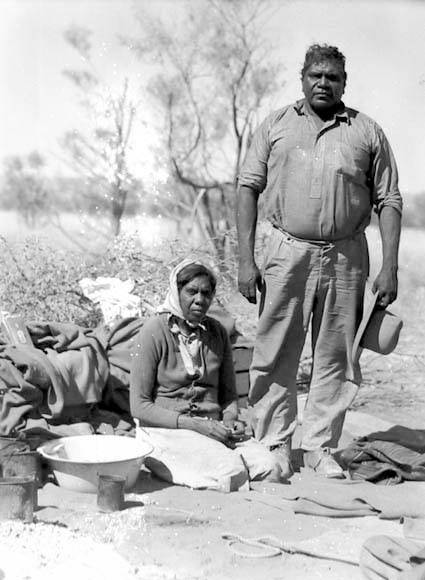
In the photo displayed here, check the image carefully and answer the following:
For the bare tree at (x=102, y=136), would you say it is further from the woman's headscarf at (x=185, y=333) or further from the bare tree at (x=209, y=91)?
the woman's headscarf at (x=185, y=333)

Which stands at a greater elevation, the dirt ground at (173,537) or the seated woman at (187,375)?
the seated woman at (187,375)

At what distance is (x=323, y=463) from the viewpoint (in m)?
4.42

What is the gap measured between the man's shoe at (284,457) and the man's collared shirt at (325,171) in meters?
1.07

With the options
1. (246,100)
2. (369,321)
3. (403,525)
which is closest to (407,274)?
(246,100)

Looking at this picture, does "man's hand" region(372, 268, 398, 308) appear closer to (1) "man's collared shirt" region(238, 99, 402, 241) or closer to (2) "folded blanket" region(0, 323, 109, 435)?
(1) "man's collared shirt" region(238, 99, 402, 241)

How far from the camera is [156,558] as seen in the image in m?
3.17

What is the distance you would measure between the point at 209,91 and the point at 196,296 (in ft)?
19.6

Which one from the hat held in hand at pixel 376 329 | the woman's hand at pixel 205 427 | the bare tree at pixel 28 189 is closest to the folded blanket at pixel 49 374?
the woman's hand at pixel 205 427

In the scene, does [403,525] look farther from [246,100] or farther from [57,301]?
[246,100]

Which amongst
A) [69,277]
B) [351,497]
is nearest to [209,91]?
[69,277]

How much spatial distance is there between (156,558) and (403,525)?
1099 mm

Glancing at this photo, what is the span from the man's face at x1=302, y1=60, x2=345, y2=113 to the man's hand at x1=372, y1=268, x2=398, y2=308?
852 millimetres

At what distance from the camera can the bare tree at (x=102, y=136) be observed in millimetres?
9484

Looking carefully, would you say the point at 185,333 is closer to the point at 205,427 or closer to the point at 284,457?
the point at 205,427
